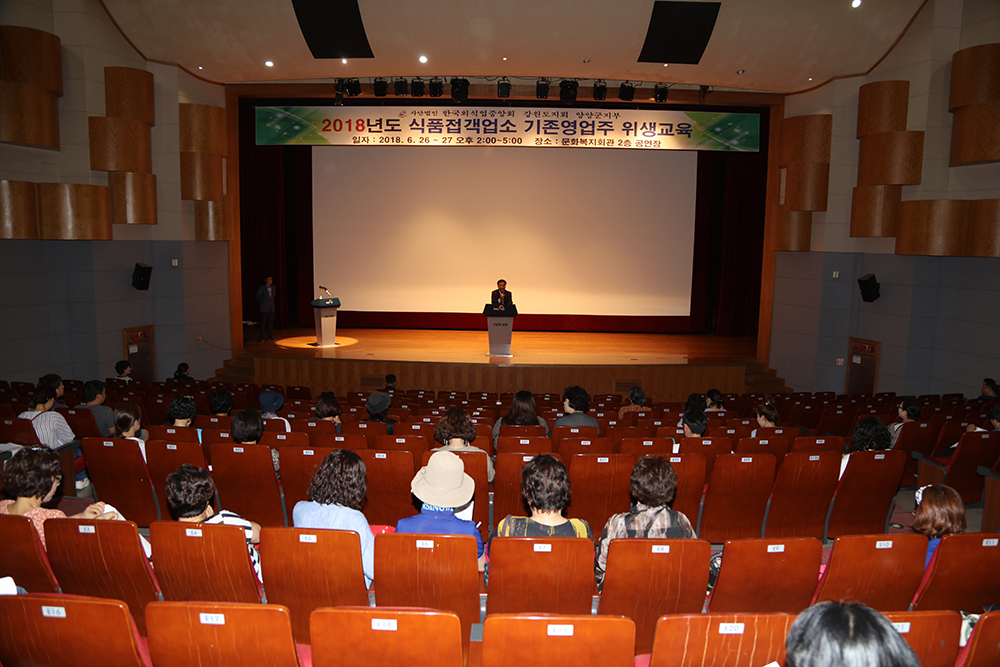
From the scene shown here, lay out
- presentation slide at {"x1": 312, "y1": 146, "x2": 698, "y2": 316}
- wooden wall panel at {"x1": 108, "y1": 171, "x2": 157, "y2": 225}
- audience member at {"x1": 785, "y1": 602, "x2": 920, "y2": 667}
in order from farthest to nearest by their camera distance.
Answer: presentation slide at {"x1": 312, "y1": 146, "x2": 698, "y2": 316}
wooden wall panel at {"x1": 108, "y1": 171, "x2": 157, "y2": 225}
audience member at {"x1": 785, "y1": 602, "x2": 920, "y2": 667}

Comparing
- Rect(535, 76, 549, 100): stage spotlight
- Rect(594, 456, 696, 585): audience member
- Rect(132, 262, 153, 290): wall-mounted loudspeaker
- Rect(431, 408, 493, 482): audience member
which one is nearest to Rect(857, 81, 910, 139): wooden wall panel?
Rect(535, 76, 549, 100): stage spotlight

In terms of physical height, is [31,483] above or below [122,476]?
above

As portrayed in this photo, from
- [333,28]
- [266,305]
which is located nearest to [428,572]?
[333,28]

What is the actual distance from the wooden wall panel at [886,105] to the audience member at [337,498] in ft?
33.8

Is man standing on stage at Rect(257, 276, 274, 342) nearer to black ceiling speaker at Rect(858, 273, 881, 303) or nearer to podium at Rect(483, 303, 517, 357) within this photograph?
podium at Rect(483, 303, 517, 357)

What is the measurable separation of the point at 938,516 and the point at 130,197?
35.8 feet

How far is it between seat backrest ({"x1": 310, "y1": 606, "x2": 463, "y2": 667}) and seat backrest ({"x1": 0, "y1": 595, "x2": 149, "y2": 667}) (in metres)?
0.58

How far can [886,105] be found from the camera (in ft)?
32.8

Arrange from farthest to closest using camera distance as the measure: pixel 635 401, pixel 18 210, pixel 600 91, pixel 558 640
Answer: pixel 600 91
pixel 18 210
pixel 635 401
pixel 558 640

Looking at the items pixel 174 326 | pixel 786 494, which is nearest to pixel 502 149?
pixel 174 326

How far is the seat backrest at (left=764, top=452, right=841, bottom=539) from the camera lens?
3973mm

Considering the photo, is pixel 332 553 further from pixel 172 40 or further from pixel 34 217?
pixel 172 40

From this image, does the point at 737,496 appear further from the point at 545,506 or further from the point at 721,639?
the point at 721,639

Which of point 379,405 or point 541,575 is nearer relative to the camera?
point 541,575
